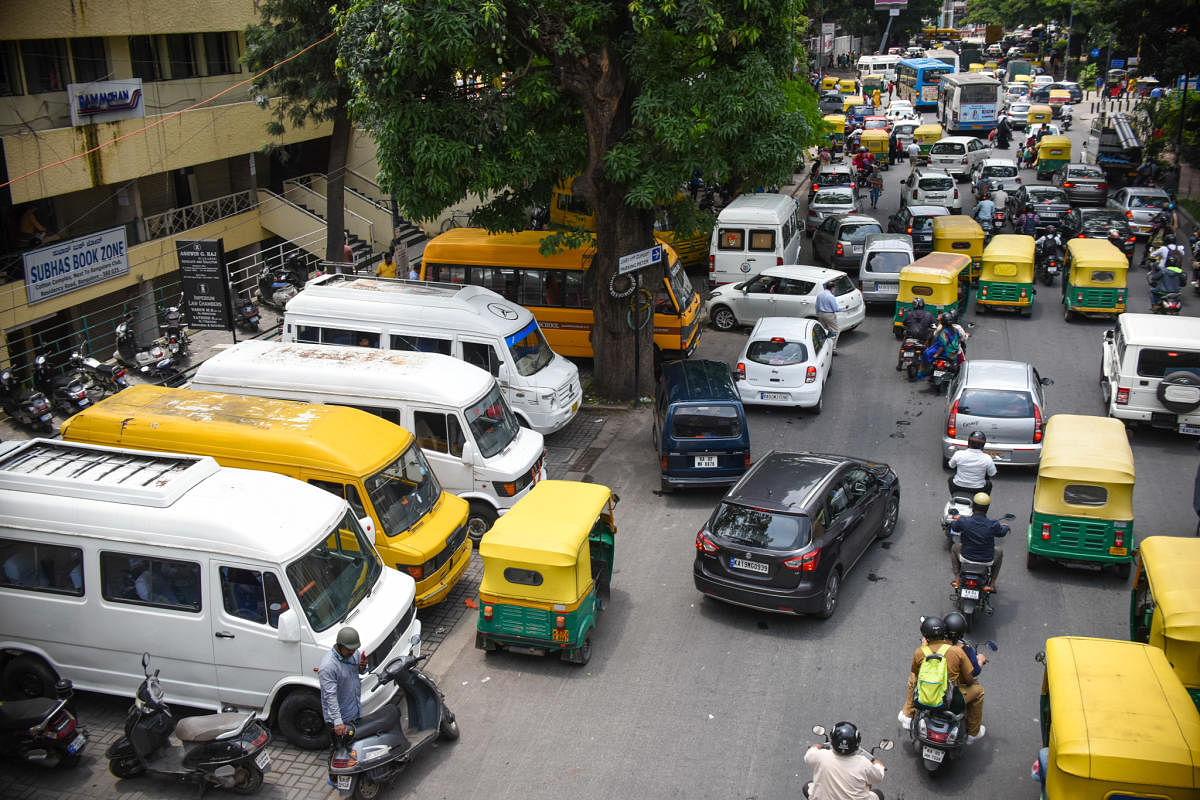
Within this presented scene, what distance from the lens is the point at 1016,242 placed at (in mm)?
23719

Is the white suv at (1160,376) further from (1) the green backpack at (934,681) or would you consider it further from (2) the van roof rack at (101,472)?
(2) the van roof rack at (101,472)

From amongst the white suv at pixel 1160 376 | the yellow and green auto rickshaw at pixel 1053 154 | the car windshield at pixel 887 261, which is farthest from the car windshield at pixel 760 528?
the yellow and green auto rickshaw at pixel 1053 154

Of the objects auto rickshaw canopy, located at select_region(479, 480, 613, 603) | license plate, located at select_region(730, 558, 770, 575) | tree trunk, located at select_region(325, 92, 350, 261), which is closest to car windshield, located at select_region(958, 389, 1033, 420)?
license plate, located at select_region(730, 558, 770, 575)

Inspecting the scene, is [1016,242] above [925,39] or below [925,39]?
below

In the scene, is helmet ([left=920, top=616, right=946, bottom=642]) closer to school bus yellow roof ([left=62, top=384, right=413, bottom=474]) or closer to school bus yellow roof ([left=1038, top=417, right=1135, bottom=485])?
school bus yellow roof ([left=1038, top=417, right=1135, bottom=485])

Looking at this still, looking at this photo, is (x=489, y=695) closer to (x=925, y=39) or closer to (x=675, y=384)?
(x=675, y=384)

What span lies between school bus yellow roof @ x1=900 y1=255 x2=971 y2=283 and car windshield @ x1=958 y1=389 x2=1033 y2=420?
6.29m

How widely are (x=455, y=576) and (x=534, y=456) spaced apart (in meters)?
2.43

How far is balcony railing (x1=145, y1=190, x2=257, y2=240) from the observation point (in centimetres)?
2411

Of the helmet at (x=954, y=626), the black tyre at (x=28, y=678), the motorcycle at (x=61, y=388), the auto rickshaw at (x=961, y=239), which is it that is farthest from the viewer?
the auto rickshaw at (x=961, y=239)

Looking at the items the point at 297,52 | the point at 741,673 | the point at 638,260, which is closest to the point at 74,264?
the point at 297,52

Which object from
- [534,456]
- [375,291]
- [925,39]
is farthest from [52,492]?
[925,39]

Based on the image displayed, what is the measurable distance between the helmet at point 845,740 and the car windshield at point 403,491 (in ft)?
19.2

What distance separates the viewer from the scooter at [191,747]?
8430 mm
